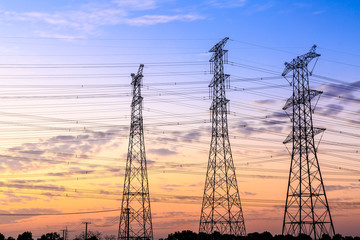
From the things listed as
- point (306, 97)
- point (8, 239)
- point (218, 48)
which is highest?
point (218, 48)

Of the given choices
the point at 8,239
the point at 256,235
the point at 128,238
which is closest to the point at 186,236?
the point at 256,235

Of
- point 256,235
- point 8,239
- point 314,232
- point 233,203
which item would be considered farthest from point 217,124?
point 8,239

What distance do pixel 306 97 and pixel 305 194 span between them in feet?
46.1

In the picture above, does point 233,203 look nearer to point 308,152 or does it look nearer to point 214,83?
point 308,152

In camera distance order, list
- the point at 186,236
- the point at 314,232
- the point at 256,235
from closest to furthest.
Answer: the point at 314,232
the point at 256,235
the point at 186,236

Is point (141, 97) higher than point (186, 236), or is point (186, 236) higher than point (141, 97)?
point (141, 97)

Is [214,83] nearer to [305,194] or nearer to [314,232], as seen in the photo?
[305,194]

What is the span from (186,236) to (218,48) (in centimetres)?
12041

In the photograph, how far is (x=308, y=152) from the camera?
2506 inches

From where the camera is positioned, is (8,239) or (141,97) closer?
(141,97)

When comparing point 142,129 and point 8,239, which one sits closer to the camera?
point 142,129

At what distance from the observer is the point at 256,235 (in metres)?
154

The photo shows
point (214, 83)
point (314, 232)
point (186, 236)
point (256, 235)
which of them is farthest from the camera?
point (186, 236)

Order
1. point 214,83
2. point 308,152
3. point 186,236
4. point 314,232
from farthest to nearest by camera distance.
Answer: point 186,236, point 214,83, point 308,152, point 314,232
